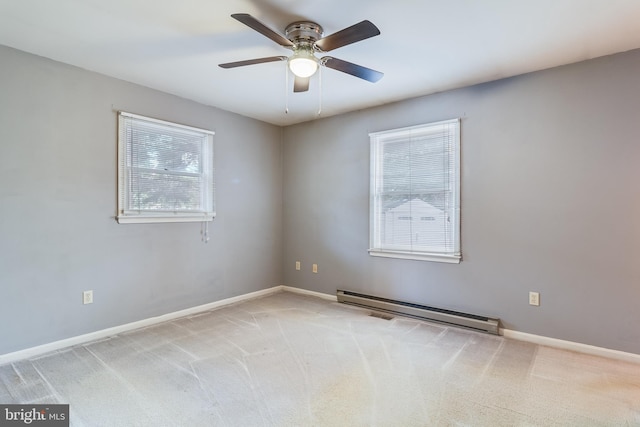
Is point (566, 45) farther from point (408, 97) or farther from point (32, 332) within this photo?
point (32, 332)

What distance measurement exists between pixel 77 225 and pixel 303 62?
95.5 inches

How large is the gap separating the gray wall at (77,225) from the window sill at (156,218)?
0.18 feet

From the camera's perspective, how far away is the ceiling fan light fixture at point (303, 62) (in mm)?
2236

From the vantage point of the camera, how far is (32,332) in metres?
2.65

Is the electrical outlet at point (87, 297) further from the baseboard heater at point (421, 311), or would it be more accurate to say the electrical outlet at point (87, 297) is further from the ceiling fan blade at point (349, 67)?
the ceiling fan blade at point (349, 67)

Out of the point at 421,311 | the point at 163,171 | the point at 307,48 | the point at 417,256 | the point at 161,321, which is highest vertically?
the point at 307,48

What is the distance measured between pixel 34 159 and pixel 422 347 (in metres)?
3.59

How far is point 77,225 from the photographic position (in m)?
2.90

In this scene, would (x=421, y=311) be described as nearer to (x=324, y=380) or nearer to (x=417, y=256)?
(x=417, y=256)

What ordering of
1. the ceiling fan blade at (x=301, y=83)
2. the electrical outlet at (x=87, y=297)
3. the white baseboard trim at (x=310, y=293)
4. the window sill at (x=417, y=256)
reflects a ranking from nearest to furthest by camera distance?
the ceiling fan blade at (x=301, y=83) → the electrical outlet at (x=87, y=297) → the window sill at (x=417, y=256) → the white baseboard trim at (x=310, y=293)

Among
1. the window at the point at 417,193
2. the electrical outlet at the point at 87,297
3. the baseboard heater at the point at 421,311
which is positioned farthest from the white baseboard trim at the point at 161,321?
the window at the point at 417,193

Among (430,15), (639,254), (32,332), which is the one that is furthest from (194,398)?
(639,254)

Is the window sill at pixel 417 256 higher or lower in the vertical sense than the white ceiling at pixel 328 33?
lower

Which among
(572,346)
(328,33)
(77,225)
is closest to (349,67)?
(328,33)
